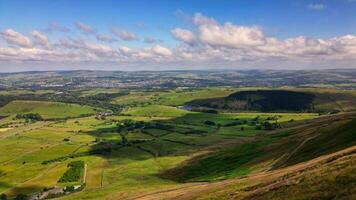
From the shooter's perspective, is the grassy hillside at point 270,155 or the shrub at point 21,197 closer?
the grassy hillside at point 270,155

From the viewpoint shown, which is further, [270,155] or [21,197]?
[21,197]

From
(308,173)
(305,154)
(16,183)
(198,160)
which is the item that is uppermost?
(308,173)

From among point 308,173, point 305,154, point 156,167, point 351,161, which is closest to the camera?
point 351,161

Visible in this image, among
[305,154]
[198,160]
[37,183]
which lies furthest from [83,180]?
[305,154]

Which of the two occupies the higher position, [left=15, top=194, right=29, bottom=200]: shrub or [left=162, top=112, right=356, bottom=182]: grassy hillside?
[left=162, top=112, right=356, bottom=182]: grassy hillside

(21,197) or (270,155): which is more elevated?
(270,155)

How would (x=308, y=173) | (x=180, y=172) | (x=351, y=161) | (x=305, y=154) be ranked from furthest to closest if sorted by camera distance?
(x=180, y=172) → (x=305, y=154) → (x=308, y=173) → (x=351, y=161)

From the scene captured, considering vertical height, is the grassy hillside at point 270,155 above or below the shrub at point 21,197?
above

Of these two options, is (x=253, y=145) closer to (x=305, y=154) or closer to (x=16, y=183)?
(x=305, y=154)

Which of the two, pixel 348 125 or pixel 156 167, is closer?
pixel 348 125

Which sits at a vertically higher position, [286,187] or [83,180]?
[286,187]

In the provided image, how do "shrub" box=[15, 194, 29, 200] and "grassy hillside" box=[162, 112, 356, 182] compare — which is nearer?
"grassy hillside" box=[162, 112, 356, 182]
